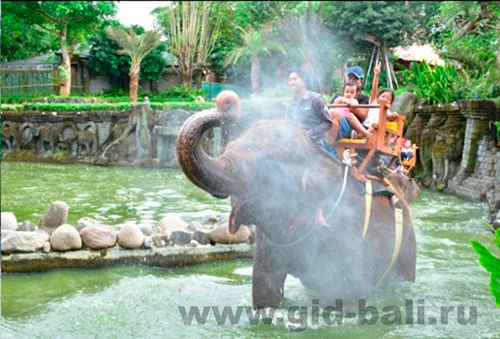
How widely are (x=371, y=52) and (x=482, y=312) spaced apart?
77.5 inches

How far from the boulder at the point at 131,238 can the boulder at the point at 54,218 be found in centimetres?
58

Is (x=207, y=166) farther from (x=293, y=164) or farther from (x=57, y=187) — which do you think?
(x=57, y=187)

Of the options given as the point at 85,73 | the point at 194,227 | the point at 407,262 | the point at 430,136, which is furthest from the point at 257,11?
the point at 430,136

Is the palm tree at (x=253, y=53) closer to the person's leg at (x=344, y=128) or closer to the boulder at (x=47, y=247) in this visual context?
the person's leg at (x=344, y=128)

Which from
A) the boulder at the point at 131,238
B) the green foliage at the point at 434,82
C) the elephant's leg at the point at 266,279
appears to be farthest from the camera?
the green foliage at the point at 434,82

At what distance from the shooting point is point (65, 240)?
15.6 ft

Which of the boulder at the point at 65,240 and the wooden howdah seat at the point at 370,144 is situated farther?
the boulder at the point at 65,240

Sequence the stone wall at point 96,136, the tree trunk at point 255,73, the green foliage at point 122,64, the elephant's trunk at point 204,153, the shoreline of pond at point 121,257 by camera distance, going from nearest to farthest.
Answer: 1. the elephant's trunk at point 204,153
2. the shoreline of pond at point 121,257
3. the tree trunk at point 255,73
4. the green foliage at point 122,64
5. the stone wall at point 96,136

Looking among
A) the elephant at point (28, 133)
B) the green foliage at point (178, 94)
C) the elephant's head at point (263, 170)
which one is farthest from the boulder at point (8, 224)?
the elephant at point (28, 133)

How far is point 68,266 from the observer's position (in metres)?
4.73

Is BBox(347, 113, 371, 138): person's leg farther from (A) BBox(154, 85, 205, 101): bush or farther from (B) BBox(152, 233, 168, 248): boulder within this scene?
(A) BBox(154, 85, 205, 101): bush

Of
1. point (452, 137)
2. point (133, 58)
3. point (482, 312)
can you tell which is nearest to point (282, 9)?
point (482, 312)

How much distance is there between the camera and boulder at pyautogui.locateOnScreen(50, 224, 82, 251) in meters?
4.75

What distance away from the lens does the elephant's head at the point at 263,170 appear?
2.50 m
